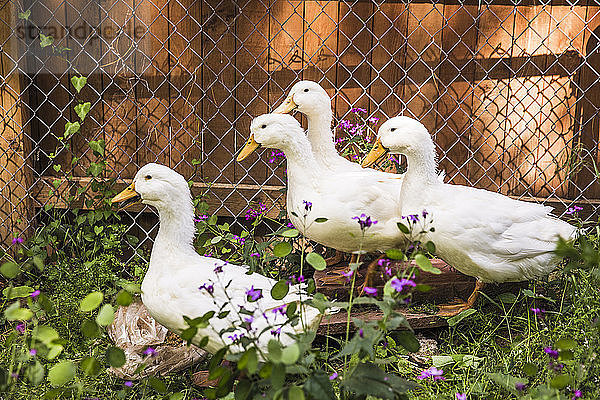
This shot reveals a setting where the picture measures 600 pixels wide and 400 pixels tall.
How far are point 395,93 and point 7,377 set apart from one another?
2.51 meters

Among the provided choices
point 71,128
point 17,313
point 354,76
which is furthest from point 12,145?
point 17,313

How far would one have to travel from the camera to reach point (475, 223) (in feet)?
7.99

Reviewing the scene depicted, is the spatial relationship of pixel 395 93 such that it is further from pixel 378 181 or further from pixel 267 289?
pixel 267 289

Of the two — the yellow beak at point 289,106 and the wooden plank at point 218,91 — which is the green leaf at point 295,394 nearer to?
the yellow beak at point 289,106

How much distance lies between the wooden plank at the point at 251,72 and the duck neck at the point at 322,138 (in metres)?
0.45

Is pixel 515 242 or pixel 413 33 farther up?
pixel 413 33

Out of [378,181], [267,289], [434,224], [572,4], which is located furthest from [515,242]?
[572,4]

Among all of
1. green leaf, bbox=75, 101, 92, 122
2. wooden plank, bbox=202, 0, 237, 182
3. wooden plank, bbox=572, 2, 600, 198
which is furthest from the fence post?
wooden plank, bbox=572, 2, 600, 198

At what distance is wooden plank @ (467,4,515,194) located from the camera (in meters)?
3.37

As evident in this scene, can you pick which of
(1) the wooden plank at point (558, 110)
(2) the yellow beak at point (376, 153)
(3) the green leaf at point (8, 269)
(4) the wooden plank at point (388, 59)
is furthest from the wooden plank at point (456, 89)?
(3) the green leaf at point (8, 269)

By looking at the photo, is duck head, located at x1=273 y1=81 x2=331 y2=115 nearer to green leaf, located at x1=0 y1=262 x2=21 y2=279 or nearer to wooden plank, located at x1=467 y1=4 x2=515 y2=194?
wooden plank, located at x1=467 y1=4 x2=515 y2=194

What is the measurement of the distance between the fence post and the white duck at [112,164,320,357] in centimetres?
135

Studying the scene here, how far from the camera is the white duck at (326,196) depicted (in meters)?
2.57

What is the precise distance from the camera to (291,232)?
1808mm
